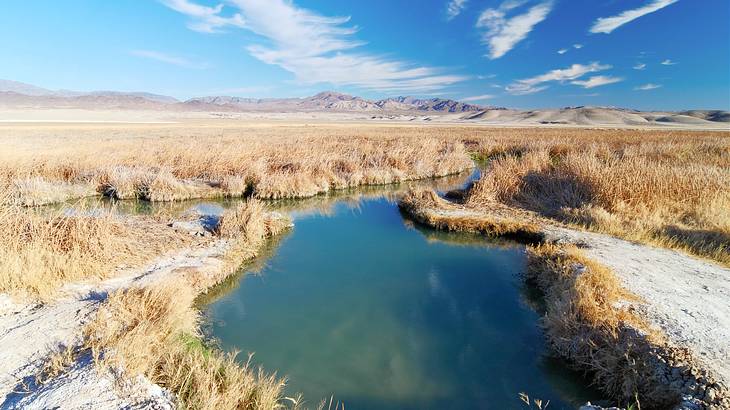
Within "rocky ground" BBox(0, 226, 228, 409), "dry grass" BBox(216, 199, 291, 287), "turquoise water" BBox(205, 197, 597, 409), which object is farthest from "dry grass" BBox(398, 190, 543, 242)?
"rocky ground" BBox(0, 226, 228, 409)

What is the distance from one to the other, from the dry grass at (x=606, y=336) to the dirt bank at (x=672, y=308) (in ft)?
0.08

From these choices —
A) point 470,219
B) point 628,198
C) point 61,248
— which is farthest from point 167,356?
point 628,198

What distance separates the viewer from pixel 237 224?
959 cm

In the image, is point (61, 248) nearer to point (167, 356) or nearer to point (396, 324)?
point (167, 356)

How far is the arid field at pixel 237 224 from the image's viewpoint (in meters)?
4.40

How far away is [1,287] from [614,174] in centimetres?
1495

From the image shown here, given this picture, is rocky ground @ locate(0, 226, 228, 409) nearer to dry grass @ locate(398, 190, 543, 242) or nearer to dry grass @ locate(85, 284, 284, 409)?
dry grass @ locate(85, 284, 284, 409)

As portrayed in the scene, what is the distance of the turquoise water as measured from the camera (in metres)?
4.80

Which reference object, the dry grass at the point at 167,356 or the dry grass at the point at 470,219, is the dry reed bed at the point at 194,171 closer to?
the dry grass at the point at 470,219

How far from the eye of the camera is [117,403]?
347 cm

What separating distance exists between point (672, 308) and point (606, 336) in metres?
1.44

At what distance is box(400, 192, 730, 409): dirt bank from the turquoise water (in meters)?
0.84

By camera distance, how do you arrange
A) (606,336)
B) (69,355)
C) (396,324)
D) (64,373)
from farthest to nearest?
(396,324)
(606,336)
(69,355)
(64,373)

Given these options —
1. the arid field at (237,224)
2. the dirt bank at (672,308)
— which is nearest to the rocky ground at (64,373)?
the arid field at (237,224)
